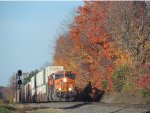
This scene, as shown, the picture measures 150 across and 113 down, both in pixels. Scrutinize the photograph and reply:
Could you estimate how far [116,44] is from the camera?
4028 centimetres

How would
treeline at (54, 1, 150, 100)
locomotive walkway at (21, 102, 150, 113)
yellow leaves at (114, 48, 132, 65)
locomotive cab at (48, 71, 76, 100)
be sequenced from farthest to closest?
locomotive cab at (48, 71, 76, 100)
yellow leaves at (114, 48, 132, 65)
treeline at (54, 1, 150, 100)
locomotive walkway at (21, 102, 150, 113)

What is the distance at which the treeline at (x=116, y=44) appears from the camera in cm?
3684

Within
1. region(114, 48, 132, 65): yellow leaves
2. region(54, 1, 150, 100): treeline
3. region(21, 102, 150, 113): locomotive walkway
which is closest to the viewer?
region(21, 102, 150, 113): locomotive walkway

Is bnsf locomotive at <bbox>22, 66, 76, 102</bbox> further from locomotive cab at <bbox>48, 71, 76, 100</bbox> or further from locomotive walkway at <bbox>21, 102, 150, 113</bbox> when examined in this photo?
locomotive walkway at <bbox>21, 102, 150, 113</bbox>

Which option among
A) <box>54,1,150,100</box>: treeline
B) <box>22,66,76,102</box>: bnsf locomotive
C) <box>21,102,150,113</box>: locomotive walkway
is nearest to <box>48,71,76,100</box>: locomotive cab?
<box>22,66,76,102</box>: bnsf locomotive

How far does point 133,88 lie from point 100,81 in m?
9.66

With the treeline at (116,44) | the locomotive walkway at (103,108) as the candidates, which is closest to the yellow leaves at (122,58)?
the treeline at (116,44)

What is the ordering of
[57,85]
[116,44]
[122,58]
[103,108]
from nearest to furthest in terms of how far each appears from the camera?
[103,108] < [122,58] < [116,44] < [57,85]

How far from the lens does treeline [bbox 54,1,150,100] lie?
121ft

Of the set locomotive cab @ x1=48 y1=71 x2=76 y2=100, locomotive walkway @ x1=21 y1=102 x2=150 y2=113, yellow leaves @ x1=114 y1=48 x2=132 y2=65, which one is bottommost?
locomotive walkway @ x1=21 y1=102 x2=150 y2=113

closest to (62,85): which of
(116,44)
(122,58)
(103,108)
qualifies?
(122,58)

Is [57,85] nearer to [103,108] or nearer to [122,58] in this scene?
[122,58]

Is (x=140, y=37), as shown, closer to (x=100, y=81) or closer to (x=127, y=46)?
(x=127, y=46)

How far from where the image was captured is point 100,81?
43781 mm
